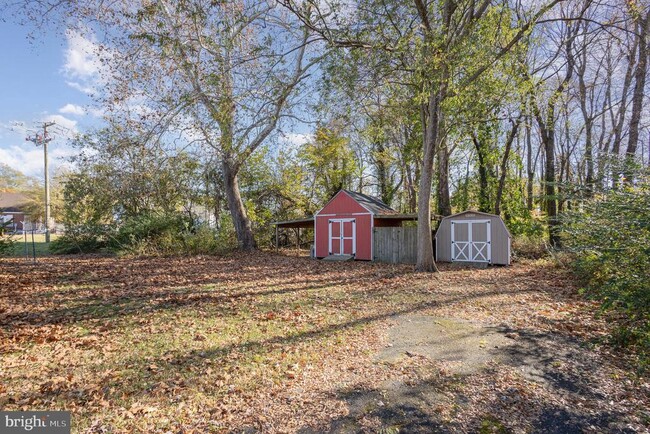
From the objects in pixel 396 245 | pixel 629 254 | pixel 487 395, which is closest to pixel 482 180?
pixel 396 245

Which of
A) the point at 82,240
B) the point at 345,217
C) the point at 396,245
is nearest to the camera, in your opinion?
the point at 396,245

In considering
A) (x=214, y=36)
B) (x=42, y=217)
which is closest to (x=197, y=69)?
(x=214, y=36)

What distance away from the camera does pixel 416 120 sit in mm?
14867

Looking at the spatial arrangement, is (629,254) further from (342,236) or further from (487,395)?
(342,236)

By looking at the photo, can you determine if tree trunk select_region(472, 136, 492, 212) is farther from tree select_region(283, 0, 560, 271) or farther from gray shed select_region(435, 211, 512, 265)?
tree select_region(283, 0, 560, 271)

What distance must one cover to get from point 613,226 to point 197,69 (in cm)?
924

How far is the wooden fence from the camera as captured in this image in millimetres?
13777

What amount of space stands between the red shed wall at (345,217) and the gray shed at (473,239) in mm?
2998

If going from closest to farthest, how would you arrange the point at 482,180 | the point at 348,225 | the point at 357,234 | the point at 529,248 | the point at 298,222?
1. the point at 529,248
2. the point at 357,234
3. the point at 348,225
4. the point at 298,222
5. the point at 482,180

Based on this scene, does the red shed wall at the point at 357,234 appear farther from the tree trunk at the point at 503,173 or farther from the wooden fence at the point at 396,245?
the tree trunk at the point at 503,173

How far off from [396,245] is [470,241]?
9.53ft

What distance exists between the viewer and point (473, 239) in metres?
13.0

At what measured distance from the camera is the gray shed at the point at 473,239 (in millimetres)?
12477

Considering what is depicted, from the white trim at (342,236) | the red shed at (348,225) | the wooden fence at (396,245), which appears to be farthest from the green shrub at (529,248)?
the white trim at (342,236)
